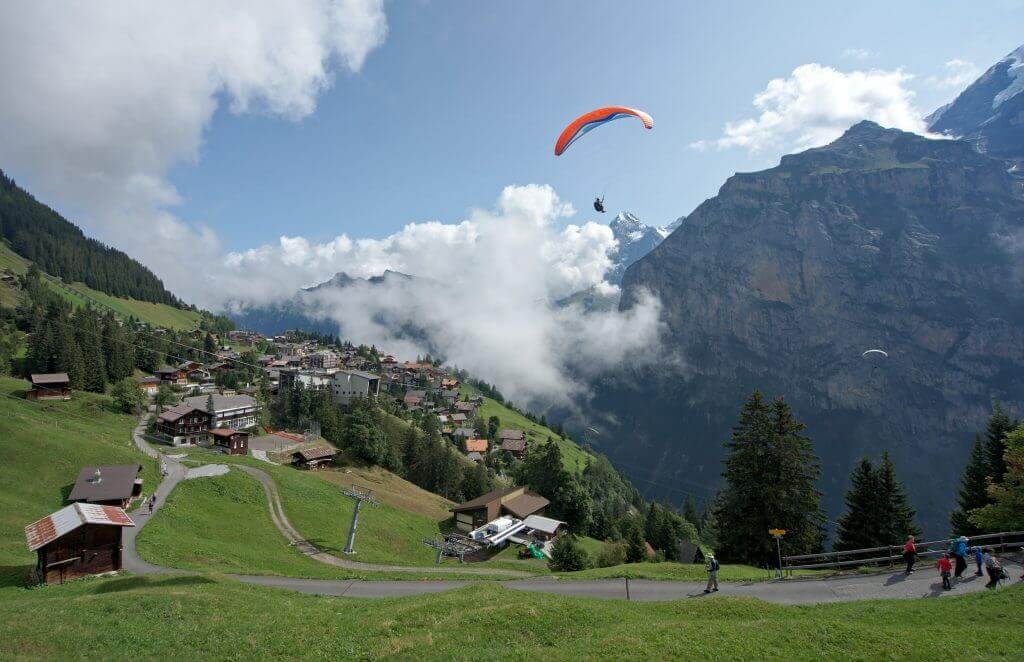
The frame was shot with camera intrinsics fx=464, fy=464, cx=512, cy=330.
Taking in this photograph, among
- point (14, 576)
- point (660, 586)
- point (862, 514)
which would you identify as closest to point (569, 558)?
point (660, 586)

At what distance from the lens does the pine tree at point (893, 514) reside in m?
37.4

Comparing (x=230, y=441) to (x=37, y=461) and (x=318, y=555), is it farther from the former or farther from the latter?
(x=318, y=555)

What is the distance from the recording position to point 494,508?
63.6 m

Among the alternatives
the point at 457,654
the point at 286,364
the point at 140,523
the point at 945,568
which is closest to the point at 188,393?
the point at 286,364

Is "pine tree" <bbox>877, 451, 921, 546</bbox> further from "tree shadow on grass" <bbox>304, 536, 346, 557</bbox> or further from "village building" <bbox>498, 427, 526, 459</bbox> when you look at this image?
"village building" <bbox>498, 427, 526, 459</bbox>

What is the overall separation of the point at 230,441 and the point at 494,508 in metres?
41.4

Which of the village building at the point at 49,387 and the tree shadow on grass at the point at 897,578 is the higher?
the village building at the point at 49,387

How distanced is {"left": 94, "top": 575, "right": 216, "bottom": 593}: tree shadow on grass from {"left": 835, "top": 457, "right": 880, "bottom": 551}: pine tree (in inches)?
1806

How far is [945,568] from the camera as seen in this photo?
19.4m

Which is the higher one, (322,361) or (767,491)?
(322,361)

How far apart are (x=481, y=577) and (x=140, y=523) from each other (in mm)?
26987

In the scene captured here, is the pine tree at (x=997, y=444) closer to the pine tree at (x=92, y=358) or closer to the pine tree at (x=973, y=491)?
the pine tree at (x=973, y=491)

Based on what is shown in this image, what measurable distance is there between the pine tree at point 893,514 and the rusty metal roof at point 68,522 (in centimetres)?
5233

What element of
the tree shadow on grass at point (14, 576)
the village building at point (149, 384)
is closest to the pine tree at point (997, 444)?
the tree shadow on grass at point (14, 576)
